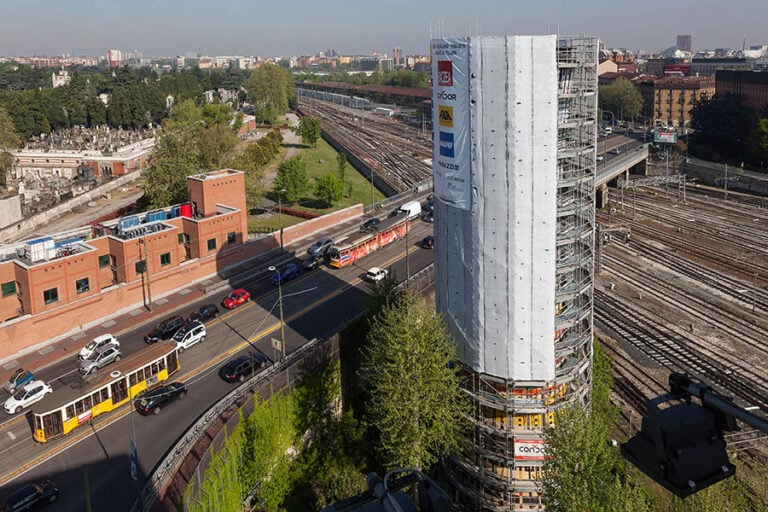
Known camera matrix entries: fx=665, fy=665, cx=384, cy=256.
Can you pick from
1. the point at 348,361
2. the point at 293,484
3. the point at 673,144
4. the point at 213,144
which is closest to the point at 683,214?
the point at 673,144

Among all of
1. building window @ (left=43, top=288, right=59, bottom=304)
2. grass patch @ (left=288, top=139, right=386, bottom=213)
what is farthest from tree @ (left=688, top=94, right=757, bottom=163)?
building window @ (left=43, top=288, right=59, bottom=304)

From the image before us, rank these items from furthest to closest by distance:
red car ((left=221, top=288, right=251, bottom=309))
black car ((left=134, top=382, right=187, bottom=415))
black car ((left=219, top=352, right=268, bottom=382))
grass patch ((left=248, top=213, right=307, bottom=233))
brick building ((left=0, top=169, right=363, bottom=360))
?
grass patch ((left=248, top=213, right=307, bottom=233))
red car ((left=221, top=288, right=251, bottom=309))
brick building ((left=0, top=169, right=363, bottom=360))
black car ((left=219, top=352, right=268, bottom=382))
black car ((left=134, top=382, right=187, bottom=415))

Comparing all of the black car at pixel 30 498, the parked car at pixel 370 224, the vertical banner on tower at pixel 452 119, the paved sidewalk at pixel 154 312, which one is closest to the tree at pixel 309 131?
the parked car at pixel 370 224

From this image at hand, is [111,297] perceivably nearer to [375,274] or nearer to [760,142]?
[375,274]

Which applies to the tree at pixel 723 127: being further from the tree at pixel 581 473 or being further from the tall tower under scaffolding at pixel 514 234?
the tree at pixel 581 473

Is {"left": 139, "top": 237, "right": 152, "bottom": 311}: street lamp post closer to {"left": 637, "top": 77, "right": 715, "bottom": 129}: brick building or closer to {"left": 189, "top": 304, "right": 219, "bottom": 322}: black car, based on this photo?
{"left": 189, "top": 304, "right": 219, "bottom": 322}: black car

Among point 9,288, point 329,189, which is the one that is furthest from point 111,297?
point 329,189
